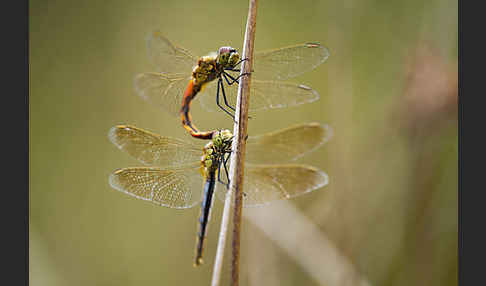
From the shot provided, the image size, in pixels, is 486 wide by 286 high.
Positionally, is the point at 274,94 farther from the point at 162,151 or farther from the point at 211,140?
the point at 162,151

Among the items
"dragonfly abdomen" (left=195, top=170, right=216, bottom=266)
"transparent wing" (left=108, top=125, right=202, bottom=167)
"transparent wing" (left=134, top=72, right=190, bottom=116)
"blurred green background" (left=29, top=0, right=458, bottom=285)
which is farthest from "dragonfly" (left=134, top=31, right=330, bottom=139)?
"blurred green background" (left=29, top=0, right=458, bottom=285)

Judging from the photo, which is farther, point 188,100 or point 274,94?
point 188,100

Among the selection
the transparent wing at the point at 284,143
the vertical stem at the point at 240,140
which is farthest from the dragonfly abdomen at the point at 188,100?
the vertical stem at the point at 240,140

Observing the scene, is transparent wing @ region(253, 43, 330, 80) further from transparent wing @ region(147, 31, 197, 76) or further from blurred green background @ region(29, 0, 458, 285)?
blurred green background @ region(29, 0, 458, 285)

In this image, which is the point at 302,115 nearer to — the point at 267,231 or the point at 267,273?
the point at 267,231

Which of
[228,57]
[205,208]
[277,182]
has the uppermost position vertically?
[228,57]

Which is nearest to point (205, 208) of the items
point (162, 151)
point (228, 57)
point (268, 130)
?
point (162, 151)

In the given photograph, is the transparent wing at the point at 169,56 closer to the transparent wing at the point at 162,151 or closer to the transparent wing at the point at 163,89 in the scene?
the transparent wing at the point at 163,89

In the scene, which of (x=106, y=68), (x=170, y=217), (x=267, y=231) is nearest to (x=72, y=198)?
(x=170, y=217)
